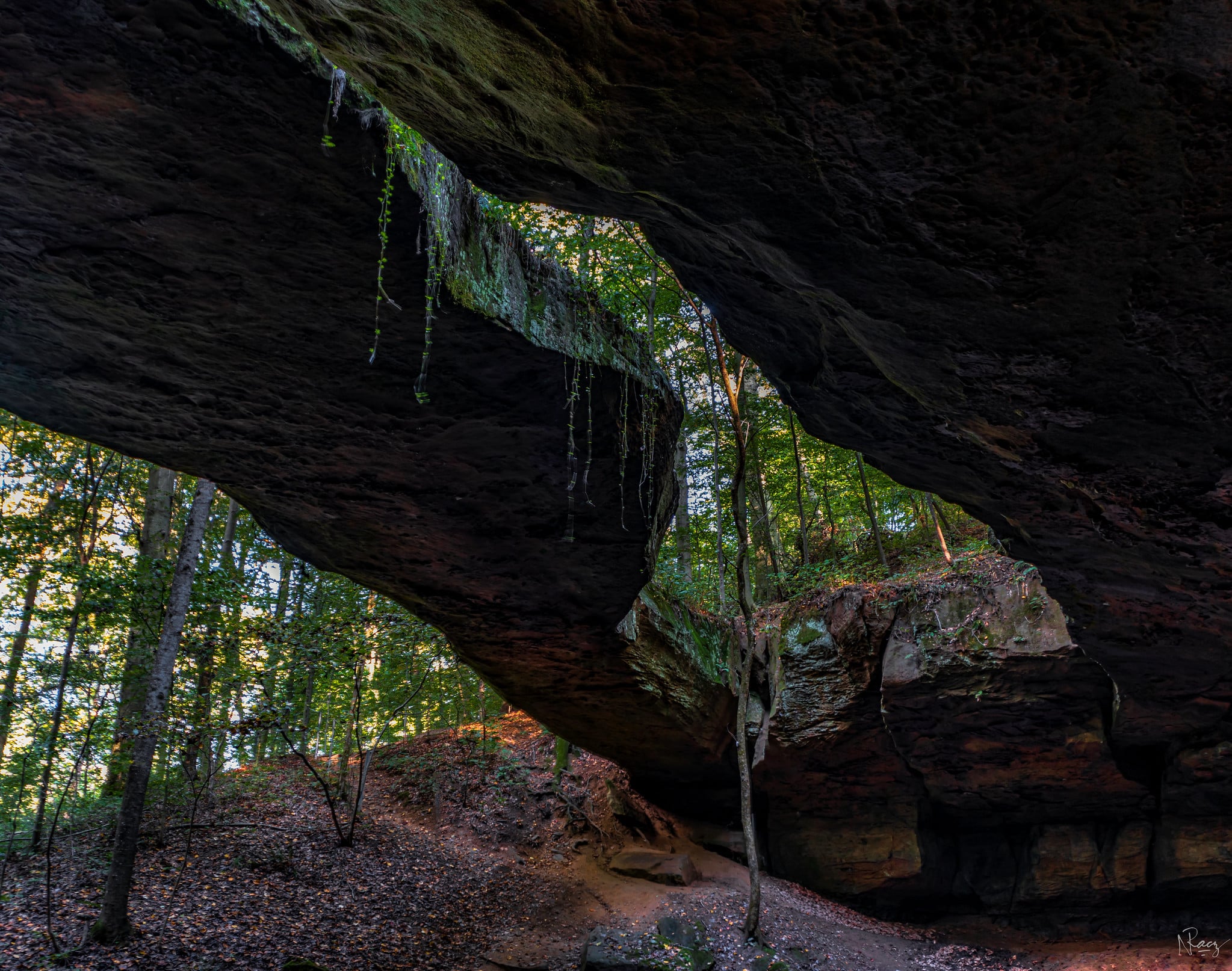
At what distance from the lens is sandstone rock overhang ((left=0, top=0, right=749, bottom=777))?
298cm

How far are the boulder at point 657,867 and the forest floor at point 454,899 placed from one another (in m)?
0.15

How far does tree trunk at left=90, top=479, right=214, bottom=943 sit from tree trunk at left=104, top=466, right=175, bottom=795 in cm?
69

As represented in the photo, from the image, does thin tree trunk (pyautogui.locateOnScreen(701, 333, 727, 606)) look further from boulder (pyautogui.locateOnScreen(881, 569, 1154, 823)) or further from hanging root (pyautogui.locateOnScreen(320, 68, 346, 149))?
hanging root (pyautogui.locateOnScreen(320, 68, 346, 149))

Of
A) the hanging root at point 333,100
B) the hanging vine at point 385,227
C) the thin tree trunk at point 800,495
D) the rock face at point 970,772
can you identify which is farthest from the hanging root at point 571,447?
the thin tree trunk at point 800,495

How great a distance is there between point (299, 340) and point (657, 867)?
8.48 m

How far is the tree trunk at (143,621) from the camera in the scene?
25.2 ft

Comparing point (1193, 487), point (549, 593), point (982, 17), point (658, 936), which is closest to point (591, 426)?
point (549, 593)

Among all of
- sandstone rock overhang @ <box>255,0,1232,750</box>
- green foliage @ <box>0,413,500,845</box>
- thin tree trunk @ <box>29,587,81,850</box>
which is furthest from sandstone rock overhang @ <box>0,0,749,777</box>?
thin tree trunk @ <box>29,587,81,850</box>

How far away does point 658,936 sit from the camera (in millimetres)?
7395

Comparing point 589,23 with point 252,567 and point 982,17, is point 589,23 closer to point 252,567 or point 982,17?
point 982,17

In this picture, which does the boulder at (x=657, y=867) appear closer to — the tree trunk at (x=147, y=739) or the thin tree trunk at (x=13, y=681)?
the tree trunk at (x=147, y=739)

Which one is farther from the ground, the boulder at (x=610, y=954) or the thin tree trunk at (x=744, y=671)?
the thin tree trunk at (x=744, y=671)

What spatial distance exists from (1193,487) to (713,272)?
11.6ft
